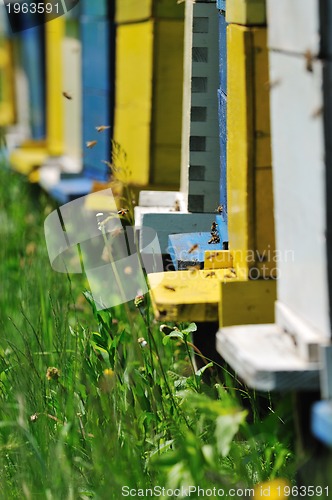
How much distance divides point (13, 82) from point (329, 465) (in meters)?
6.95

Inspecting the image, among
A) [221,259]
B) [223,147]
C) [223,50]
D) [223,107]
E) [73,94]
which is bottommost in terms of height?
[221,259]

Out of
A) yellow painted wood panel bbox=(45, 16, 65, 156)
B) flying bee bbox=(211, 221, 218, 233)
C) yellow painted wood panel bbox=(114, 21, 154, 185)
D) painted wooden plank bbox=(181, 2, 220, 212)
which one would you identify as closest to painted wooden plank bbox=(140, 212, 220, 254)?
painted wooden plank bbox=(181, 2, 220, 212)

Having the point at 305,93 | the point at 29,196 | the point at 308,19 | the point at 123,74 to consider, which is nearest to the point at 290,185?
the point at 305,93

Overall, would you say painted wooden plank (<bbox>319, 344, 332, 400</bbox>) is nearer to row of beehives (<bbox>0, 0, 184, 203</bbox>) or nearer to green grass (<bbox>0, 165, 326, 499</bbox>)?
Result: green grass (<bbox>0, 165, 326, 499</bbox>)

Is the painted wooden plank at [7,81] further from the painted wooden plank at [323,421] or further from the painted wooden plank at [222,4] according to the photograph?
the painted wooden plank at [323,421]

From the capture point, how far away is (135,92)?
4.35 metres

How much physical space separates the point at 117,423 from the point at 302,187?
3.23 ft

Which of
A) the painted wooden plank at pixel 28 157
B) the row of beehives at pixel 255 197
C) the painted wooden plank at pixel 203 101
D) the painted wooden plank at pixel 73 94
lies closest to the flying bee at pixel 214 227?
the row of beehives at pixel 255 197

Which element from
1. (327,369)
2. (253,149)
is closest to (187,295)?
(253,149)

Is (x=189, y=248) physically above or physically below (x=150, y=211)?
below

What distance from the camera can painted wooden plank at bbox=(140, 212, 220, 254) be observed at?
3.43m

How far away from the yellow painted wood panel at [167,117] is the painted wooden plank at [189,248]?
102 cm

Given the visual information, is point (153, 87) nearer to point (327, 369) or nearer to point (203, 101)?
point (203, 101)

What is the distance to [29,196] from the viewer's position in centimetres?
659
